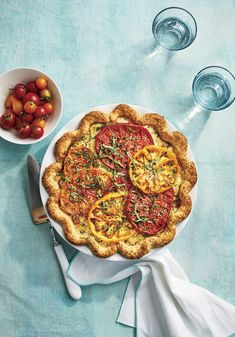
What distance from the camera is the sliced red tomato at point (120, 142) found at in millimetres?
4023

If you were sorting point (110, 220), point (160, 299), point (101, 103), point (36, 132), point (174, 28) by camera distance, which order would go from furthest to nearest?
point (174, 28) → point (101, 103) → point (160, 299) → point (36, 132) → point (110, 220)

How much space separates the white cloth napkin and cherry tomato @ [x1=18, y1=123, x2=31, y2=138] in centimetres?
112

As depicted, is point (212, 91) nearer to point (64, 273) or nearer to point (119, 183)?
Answer: point (119, 183)

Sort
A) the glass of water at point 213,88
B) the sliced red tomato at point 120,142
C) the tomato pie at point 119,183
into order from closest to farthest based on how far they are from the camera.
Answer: the tomato pie at point 119,183 < the sliced red tomato at point 120,142 < the glass of water at point 213,88

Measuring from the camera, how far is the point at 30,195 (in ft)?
13.6

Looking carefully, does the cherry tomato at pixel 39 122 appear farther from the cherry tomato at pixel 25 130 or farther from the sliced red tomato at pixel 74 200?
the sliced red tomato at pixel 74 200

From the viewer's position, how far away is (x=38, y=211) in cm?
415

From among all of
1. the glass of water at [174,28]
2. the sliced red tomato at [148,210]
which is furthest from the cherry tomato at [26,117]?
the glass of water at [174,28]

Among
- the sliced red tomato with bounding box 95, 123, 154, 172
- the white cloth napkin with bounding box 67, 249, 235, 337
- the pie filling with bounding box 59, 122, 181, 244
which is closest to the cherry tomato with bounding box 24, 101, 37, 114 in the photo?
the pie filling with bounding box 59, 122, 181, 244

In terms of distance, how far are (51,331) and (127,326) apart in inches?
25.8

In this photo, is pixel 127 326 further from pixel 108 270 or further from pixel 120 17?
pixel 120 17

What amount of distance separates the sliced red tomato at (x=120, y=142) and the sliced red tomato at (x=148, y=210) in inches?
11.0

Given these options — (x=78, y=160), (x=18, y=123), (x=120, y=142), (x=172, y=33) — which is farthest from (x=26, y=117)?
(x=172, y=33)

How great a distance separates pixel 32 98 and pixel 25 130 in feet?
0.93
